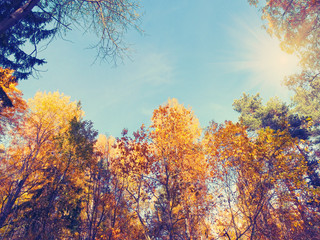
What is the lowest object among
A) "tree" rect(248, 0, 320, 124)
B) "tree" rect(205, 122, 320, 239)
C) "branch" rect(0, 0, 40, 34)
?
"tree" rect(205, 122, 320, 239)

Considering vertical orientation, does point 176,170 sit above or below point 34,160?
below

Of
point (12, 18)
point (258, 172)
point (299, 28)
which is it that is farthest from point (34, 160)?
point (299, 28)

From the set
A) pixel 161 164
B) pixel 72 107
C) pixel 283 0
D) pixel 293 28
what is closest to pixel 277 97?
pixel 293 28

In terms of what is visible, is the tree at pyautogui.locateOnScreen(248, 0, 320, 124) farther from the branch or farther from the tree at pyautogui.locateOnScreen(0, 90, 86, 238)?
the tree at pyautogui.locateOnScreen(0, 90, 86, 238)

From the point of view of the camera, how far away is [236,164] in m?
5.47

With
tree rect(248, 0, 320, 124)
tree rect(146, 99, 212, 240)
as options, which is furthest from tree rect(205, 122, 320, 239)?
tree rect(248, 0, 320, 124)

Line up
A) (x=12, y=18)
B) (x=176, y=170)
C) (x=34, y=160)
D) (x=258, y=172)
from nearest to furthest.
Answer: (x=12, y=18) < (x=258, y=172) < (x=176, y=170) < (x=34, y=160)

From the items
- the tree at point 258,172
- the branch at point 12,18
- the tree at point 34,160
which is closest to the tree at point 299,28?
the tree at point 258,172

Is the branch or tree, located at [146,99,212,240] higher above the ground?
the branch

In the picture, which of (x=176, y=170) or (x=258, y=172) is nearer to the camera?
(x=258, y=172)

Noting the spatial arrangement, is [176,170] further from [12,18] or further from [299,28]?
[299,28]

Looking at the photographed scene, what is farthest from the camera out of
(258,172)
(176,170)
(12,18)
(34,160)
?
(34,160)

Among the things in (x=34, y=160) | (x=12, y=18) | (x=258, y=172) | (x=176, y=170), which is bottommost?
(x=258, y=172)

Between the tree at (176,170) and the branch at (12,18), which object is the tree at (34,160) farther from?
the branch at (12,18)
